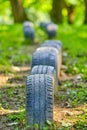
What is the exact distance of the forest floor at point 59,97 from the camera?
6.28 m

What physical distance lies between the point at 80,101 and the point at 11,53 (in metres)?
6.36

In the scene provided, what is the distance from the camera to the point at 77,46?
15.1 metres

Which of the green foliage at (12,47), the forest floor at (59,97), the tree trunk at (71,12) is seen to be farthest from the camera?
the tree trunk at (71,12)

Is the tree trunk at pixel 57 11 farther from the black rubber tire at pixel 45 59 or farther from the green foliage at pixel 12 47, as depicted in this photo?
the black rubber tire at pixel 45 59

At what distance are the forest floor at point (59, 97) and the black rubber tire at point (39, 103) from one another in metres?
0.19

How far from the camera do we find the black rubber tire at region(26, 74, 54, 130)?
18.9 feet

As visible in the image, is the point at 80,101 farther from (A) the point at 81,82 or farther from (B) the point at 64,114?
(A) the point at 81,82

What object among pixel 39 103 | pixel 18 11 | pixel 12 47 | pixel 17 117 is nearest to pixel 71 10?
pixel 18 11

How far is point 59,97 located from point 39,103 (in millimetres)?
2037

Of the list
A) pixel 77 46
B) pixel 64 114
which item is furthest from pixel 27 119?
pixel 77 46

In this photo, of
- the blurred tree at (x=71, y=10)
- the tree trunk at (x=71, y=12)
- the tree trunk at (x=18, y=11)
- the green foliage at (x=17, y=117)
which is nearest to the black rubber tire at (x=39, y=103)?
the green foliage at (x=17, y=117)

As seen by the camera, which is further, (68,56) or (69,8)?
(69,8)

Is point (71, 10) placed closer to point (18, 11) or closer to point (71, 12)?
point (71, 12)

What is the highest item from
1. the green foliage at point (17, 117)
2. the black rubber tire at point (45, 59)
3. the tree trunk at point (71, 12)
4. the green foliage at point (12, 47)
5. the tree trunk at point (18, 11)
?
the tree trunk at point (71, 12)
